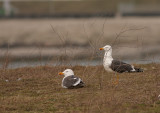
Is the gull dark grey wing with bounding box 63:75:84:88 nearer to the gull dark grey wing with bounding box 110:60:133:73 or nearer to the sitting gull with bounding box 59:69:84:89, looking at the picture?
the sitting gull with bounding box 59:69:84:89

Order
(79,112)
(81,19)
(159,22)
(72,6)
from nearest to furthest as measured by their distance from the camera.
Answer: (79,112)
(159,22)
(81,19)
(72,6)

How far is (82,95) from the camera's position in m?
7.43

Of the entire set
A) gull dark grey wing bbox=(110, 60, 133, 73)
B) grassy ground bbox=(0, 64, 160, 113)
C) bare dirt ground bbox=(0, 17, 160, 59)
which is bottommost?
bare dirt ground bbox=(0, 17, 160, 59)

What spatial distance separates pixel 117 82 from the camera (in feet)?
27.7

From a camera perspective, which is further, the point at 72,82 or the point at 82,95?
the point at 72,82

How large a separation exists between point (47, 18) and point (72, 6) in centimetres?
3080

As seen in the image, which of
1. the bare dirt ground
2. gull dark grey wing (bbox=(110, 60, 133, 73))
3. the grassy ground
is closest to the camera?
the grassy ground

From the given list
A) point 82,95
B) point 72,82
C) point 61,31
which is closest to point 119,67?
point 72,82

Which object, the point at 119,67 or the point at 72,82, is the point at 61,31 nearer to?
the point at 119,67

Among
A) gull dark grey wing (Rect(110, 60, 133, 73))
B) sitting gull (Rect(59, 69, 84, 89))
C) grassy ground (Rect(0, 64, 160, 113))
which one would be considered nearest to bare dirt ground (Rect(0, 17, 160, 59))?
gull dark grey wing (Rect(110, 60, 133, 73))

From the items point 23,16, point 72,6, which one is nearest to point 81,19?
point 23,16

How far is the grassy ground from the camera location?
6523 millimetres

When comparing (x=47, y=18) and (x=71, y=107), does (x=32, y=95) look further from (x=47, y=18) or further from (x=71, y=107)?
(x=47, y=18)

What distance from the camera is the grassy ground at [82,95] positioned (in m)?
6.52
